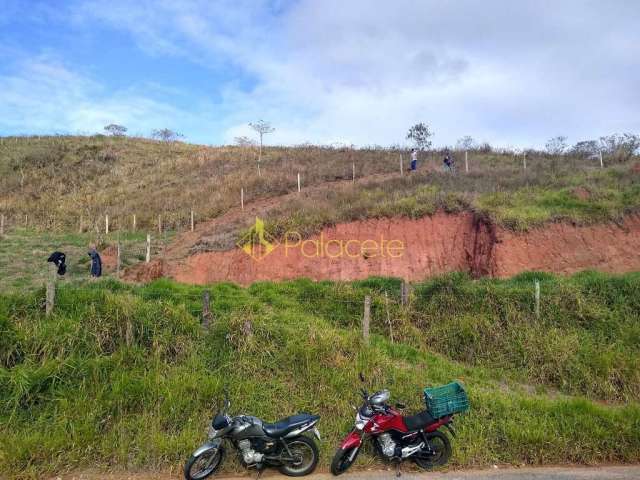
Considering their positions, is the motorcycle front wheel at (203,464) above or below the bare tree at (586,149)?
below

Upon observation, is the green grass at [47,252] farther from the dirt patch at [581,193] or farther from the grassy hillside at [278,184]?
the dirt patch at [581,193]

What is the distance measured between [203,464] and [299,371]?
2288 millimetres

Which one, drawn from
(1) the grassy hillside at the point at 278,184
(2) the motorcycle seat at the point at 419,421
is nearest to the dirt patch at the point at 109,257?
(1) the grassy hillside at the point at 278,184

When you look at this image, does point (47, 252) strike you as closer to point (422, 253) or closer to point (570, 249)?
point (422, 253)

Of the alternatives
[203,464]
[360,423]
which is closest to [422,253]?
[360,423]

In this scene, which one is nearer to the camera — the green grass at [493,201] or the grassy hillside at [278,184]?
the green grass at [493,201]

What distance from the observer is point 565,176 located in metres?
20.2

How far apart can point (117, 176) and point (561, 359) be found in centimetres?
3315

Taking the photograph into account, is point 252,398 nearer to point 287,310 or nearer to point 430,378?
point 430,378

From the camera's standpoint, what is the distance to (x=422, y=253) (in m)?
17.3

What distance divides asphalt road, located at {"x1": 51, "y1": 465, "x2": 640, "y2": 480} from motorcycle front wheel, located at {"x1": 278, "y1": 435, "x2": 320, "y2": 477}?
4.0 inches

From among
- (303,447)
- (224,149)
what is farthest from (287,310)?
(224,149)

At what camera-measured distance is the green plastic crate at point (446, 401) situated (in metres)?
6.16

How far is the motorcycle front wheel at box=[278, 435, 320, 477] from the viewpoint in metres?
5.92
